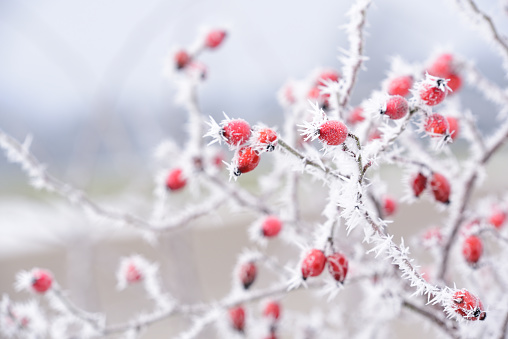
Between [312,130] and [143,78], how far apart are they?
1141 millimetres

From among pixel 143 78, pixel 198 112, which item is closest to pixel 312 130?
pixel 198 112

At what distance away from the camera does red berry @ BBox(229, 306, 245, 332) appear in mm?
641

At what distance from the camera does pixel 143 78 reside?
1.41 meters

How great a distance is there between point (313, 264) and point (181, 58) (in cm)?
35

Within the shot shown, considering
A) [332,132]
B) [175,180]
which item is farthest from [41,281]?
[332,132]

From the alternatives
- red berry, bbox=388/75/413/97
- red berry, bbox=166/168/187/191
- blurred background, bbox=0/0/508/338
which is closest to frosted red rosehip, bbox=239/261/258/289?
red berry, bbox=166/168/187/191

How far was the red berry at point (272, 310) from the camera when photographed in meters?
0.69

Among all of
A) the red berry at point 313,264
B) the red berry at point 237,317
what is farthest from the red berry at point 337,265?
the red berry at point 237,317

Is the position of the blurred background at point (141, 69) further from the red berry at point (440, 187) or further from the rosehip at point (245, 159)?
the rosehip at point (245, 159)

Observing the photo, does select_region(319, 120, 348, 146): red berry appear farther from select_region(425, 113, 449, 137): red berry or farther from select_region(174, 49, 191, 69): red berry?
select_region(174, 49, 191, 69): red berry

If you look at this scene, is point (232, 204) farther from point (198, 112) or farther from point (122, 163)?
point (122, 163)

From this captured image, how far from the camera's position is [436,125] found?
401 millimetres

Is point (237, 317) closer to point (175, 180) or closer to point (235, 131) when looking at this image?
point (175, 180)

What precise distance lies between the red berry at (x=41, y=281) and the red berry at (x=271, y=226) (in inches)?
9.5
